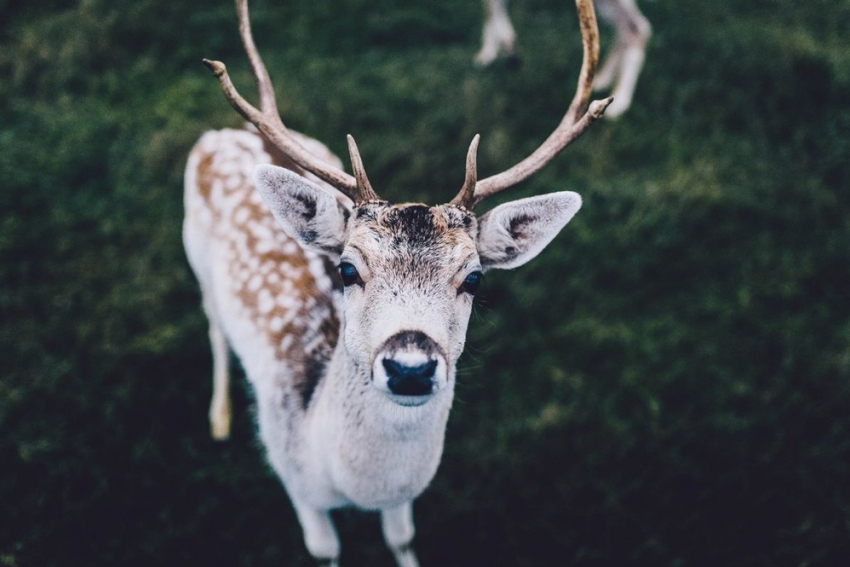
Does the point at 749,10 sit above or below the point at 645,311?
above

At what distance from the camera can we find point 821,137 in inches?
173

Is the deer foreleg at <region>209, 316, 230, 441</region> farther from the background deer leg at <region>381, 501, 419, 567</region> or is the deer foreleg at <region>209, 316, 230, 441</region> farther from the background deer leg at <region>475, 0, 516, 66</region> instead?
the background deer leg at <region>475, 0, 516, 66</region>

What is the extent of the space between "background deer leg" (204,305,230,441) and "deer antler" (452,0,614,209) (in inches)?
64.5

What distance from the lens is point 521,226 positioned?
1846 millimetres

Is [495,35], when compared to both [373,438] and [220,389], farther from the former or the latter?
[373,438]

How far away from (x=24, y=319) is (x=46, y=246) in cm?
51

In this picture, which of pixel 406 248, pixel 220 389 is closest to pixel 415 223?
pixel 406 248

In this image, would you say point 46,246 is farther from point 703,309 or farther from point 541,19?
point 541,19

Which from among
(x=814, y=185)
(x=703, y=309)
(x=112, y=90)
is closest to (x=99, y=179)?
(x=112, y=90)

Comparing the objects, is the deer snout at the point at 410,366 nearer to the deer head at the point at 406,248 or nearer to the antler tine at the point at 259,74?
the deer head at the point at 406,248

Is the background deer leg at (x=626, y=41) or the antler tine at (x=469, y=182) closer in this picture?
the antler tine at (x=469, y=182)

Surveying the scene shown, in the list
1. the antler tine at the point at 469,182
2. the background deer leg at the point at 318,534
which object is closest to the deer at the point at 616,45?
the antler tine at the point at 469,182

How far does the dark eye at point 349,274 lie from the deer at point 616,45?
11.3 ft

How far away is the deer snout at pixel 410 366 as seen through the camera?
57.5 inches
